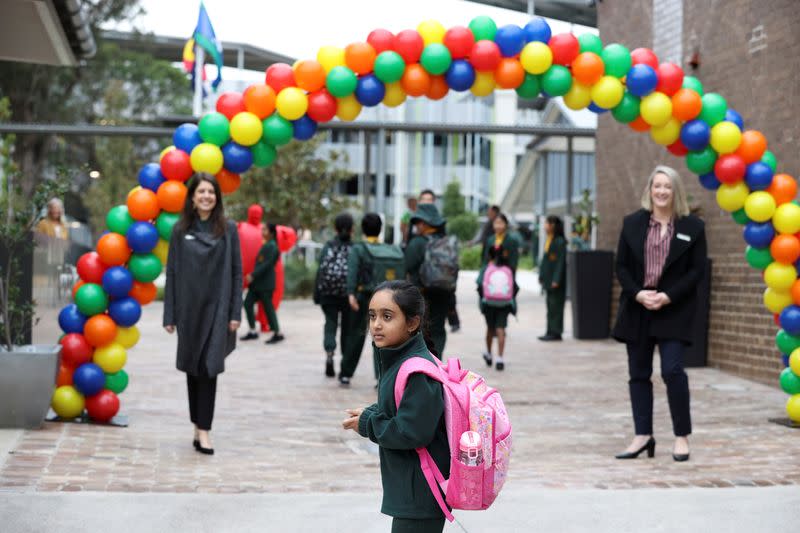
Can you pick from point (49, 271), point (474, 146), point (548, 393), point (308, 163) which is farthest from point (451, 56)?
point (474, 146)

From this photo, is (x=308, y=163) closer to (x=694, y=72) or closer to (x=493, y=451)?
(x=694, y=72)

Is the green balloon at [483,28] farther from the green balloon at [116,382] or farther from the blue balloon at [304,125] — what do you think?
the green balloon at [116,382]

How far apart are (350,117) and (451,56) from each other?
925 millimetres

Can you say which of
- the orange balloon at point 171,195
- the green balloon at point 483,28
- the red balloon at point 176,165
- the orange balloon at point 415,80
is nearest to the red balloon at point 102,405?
the orange balloon at point 171,195

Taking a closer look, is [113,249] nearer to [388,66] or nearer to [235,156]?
[235,156]

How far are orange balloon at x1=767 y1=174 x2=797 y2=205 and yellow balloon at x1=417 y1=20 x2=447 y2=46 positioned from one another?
281 centimetres

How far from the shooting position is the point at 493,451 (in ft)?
11.7

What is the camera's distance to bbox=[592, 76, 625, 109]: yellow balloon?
8.60m

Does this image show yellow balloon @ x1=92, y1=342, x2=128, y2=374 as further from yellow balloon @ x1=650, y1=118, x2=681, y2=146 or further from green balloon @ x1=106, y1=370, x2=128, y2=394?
yellow balloon @ x1=650, y1=118, x2=681, y2=146

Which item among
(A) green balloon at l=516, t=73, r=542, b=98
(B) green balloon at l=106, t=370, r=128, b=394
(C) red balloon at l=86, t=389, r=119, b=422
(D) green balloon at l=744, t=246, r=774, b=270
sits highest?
(A) green balloon at l=516, t=73, r=542, b=98

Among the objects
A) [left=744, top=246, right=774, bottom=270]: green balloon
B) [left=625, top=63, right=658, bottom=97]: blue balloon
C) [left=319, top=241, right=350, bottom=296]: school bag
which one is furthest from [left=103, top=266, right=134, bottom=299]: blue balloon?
[left=744, top=246, right=774, bottom=270]: green balloon

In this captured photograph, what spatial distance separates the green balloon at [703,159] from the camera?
870cm

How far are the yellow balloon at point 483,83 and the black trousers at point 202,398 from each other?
3.25 m

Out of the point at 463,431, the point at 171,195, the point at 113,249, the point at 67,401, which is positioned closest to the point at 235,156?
the point at 171,195
